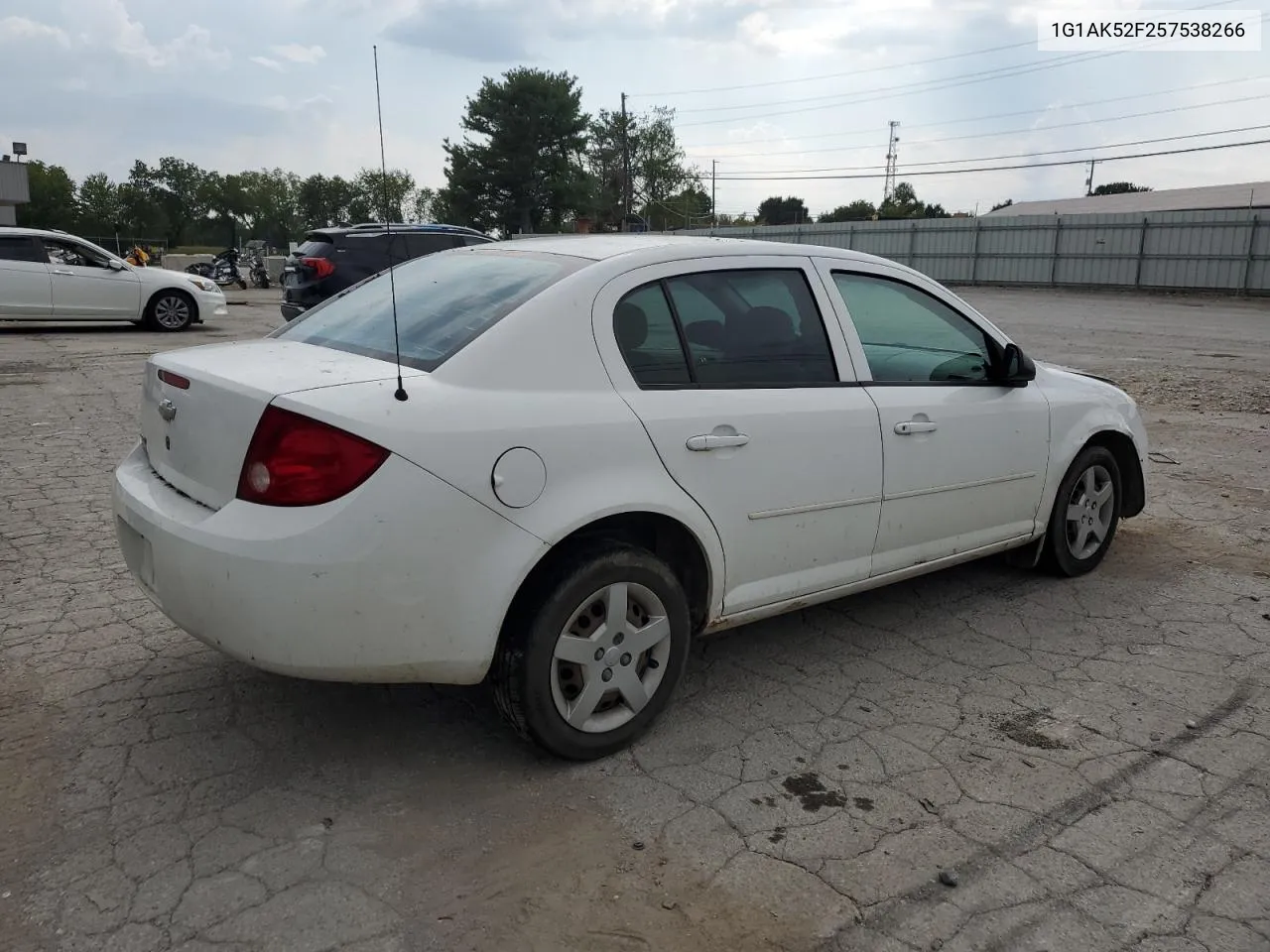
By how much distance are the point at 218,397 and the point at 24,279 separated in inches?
575

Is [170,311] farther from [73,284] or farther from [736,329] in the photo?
[736,329]

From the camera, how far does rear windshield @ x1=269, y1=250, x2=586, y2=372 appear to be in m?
3.12

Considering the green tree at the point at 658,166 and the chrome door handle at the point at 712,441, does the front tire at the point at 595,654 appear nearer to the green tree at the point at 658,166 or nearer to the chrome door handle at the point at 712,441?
the chrome door handle at the point at 712,441

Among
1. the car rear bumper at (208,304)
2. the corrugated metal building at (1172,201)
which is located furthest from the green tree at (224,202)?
the car rear bumper at (208,304)

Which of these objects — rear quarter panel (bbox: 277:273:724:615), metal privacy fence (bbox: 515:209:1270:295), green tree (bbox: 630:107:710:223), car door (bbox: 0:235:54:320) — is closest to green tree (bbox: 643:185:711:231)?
green tree (bbox: 630:107:710:223)

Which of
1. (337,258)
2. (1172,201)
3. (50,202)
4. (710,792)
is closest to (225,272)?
(337,258)

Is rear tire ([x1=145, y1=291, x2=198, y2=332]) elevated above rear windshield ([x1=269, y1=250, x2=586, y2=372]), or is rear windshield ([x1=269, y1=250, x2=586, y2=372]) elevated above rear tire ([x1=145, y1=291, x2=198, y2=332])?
rear windshield ([x1=269, y1=250, x2=586, y2=372])

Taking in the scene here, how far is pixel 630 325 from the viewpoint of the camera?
3227 mm

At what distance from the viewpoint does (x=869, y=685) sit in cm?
371

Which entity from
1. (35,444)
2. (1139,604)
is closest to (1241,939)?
(1139,604)

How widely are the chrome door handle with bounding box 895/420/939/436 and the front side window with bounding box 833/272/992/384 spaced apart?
186 millimetres

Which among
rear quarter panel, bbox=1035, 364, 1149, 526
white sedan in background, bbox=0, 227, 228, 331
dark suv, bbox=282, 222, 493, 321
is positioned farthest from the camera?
white sedan in background, bbox=0, 227, 228, 331

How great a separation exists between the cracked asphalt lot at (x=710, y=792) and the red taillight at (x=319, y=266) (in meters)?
8.78

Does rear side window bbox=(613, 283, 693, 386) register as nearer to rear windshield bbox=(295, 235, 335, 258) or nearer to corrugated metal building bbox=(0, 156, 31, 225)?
rear windshield bbox=(295, 235, 335, 258)
